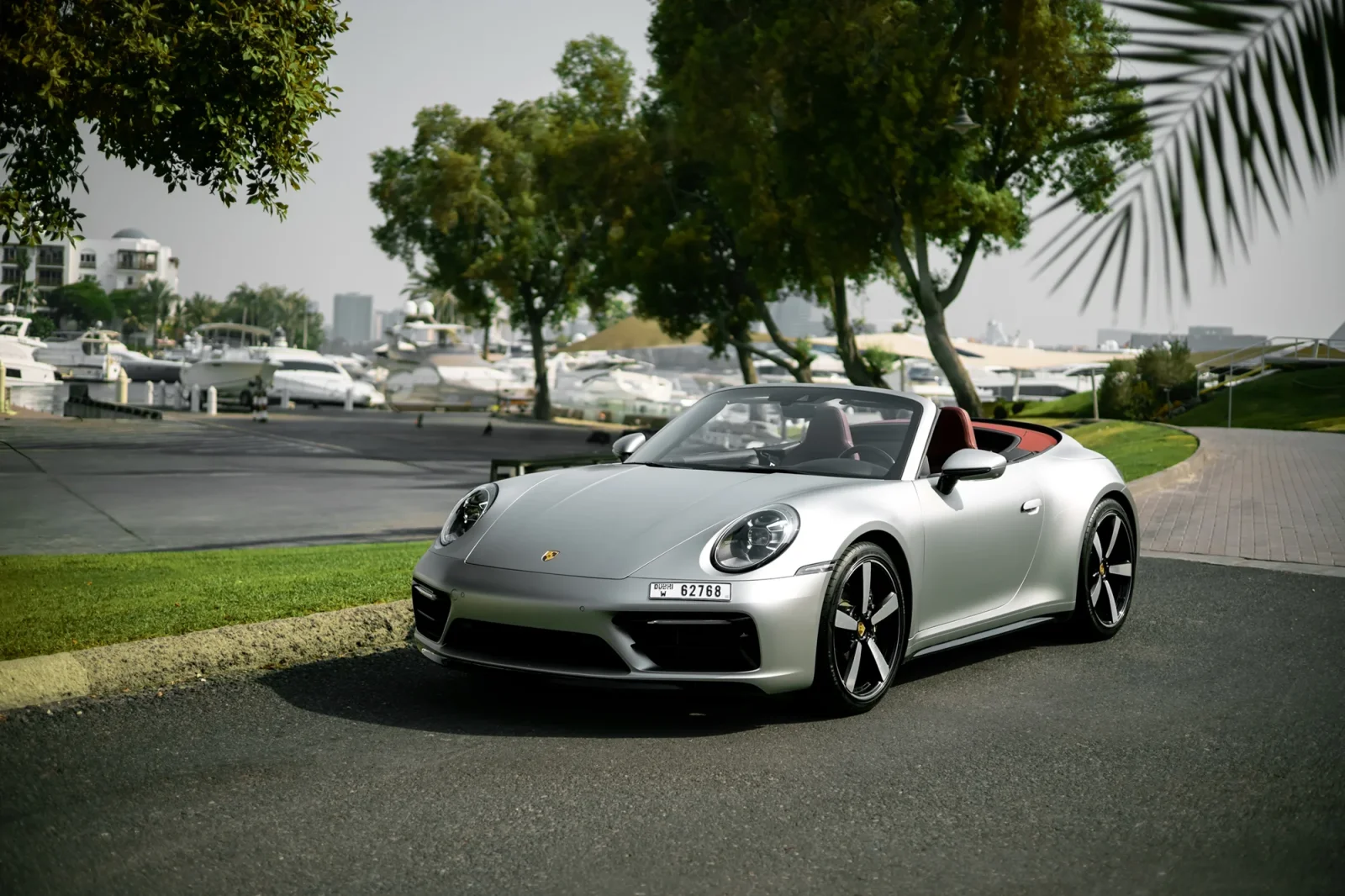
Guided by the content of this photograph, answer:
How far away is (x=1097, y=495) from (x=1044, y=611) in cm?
75

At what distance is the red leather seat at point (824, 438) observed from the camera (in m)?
6.57

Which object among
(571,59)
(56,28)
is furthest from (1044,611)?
(571,59)

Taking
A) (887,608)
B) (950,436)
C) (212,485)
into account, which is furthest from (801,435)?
(212,485)

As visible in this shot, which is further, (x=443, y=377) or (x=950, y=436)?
(x=443, y=377)

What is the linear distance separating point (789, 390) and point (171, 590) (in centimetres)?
400

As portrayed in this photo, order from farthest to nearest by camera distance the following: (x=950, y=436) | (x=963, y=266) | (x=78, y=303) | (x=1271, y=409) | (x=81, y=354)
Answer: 1. (x=1271, y=409)
2. (x=963, y=266)
3. (x=81, y=354)
4. (x=78, y=303)
5. (x=950, y=436)

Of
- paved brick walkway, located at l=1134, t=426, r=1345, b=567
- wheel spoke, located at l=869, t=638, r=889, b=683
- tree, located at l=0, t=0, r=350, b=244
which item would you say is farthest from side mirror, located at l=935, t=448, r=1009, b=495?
tree, located at l=0, t=0, r=350, b=244

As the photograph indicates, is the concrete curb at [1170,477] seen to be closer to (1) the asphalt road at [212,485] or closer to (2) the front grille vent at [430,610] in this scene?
(1) the asphalt road at [212,485]

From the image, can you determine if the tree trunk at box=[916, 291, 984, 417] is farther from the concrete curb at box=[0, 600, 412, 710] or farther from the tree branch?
the concrete curb at box=[0, 600, 412, 710]

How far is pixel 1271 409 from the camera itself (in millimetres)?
31844

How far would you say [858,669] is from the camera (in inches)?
223

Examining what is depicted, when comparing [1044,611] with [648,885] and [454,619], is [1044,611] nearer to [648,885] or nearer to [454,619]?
[454,619]

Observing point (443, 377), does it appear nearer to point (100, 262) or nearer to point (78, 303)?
point (78, 303)

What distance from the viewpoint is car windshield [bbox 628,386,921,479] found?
21.2ft
